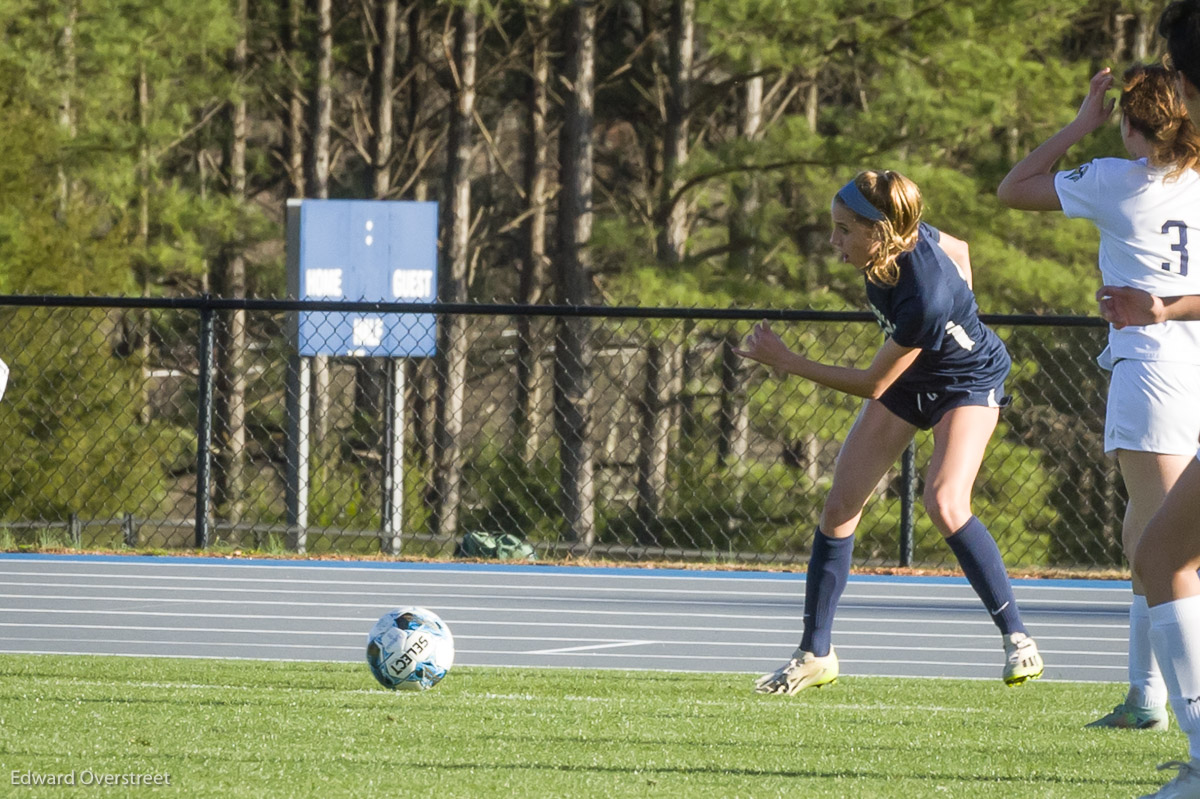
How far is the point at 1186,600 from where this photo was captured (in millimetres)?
3826

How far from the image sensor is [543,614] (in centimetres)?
866

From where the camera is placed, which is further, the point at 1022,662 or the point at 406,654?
the point at 406,654

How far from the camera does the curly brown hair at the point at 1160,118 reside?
4750 mm

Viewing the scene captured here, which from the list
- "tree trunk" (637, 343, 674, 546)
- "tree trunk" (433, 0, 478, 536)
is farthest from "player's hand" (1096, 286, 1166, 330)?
→ "tree trunk" (433, 0, 478, 536)

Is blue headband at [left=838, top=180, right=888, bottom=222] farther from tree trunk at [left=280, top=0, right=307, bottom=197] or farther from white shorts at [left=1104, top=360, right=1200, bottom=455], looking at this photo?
tree trunk at [left=280, top=0, right=307, bottom=197]

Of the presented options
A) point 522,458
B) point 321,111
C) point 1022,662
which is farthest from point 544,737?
point 321,111

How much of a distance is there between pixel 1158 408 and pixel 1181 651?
128 centimetres

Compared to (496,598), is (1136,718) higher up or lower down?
higher up

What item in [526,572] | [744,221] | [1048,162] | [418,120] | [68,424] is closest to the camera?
[1048,162]

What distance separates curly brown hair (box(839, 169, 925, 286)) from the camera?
5.44 m

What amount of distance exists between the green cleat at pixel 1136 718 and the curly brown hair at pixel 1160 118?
162cm

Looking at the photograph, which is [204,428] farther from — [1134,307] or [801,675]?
[1134,307]

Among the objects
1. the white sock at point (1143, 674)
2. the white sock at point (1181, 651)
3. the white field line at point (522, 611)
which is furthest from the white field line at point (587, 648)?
the white sock at point (1181, 651)

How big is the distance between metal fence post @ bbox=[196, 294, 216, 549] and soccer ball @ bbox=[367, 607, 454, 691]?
586cm
